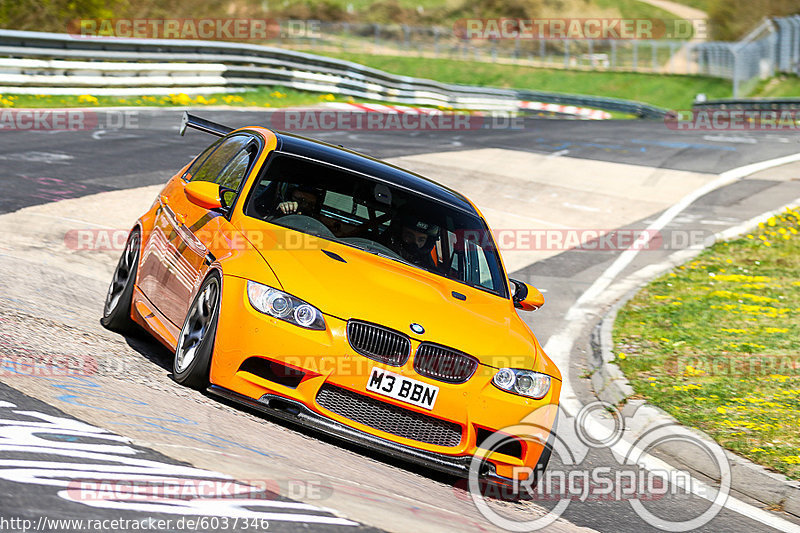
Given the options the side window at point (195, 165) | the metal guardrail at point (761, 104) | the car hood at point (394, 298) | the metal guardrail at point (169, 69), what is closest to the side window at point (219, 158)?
the side window at point (195, 165)

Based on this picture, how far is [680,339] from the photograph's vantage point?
10.0m

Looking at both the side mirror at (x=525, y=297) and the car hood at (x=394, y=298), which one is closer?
the car hood at (x=394, y=298)

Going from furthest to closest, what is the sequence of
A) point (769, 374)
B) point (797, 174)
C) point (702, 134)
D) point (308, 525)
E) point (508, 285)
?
point (702, 134) → point (797, 174) → point (769, 374) → point (508, 285) → point (308, 525)

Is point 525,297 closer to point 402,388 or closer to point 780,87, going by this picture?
point 402,388

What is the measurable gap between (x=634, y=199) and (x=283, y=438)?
13.6 m

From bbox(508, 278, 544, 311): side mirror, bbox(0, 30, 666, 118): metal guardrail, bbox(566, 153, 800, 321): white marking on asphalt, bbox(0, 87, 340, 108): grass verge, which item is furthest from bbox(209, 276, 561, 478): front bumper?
bbox(0, 30, 666, 118): metal guardrail

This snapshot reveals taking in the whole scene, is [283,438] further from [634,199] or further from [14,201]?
[634,199]

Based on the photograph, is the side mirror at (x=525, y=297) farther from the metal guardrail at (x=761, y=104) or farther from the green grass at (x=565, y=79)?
the green grass at (x=565, y=79)

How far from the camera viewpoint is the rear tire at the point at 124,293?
283 inches

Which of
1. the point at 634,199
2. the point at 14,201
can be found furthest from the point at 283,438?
the point at 634,199

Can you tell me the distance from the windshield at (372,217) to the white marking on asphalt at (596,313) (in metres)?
1.59

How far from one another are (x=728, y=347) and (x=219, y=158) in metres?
5.16

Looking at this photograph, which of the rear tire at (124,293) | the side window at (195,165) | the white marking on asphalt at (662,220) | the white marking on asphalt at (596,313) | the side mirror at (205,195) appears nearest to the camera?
the white marking on asphalt at (596,313)

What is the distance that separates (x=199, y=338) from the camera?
5.82m
